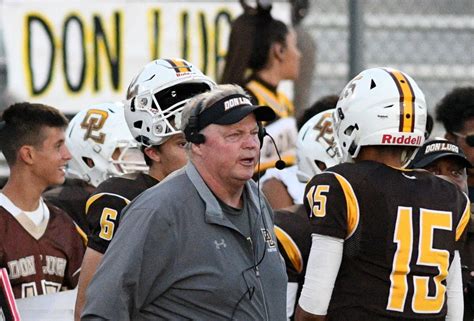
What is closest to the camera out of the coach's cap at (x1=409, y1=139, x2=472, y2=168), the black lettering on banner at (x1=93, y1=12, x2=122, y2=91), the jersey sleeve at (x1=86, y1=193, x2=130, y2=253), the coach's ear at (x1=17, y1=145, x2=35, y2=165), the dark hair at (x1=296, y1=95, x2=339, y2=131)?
the jersey sleeve at (x1=86, y1=193, x2=130, y2=253)

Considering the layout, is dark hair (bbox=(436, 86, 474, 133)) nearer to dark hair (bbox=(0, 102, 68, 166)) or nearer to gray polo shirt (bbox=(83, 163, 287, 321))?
dark hair (bbox=(0, 102, 68, 166))

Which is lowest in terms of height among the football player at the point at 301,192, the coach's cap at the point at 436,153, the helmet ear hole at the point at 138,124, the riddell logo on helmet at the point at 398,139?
the football player at the point at 301,192

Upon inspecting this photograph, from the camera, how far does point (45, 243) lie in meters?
5.68

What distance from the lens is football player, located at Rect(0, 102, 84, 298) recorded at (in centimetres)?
551

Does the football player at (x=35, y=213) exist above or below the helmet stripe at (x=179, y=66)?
below

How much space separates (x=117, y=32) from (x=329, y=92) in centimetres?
143

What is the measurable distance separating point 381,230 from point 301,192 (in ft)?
7.13

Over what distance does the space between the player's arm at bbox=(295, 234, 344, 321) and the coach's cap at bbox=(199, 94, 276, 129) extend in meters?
0.72

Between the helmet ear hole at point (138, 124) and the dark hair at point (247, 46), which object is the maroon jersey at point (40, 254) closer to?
the helmet ear hole at point (138, 124)

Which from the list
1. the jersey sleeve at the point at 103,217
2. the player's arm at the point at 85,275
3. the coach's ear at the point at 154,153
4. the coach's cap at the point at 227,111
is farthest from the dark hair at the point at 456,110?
the coach's cap at the point at 227,111

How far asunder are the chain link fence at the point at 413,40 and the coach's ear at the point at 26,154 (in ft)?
9.94

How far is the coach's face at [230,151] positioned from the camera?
4020mm

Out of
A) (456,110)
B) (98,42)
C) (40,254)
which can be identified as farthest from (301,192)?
(98,42)

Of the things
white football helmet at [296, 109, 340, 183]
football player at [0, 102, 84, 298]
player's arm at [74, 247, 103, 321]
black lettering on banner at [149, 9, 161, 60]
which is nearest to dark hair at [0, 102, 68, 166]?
football player at [0, 102, 84, 298]
